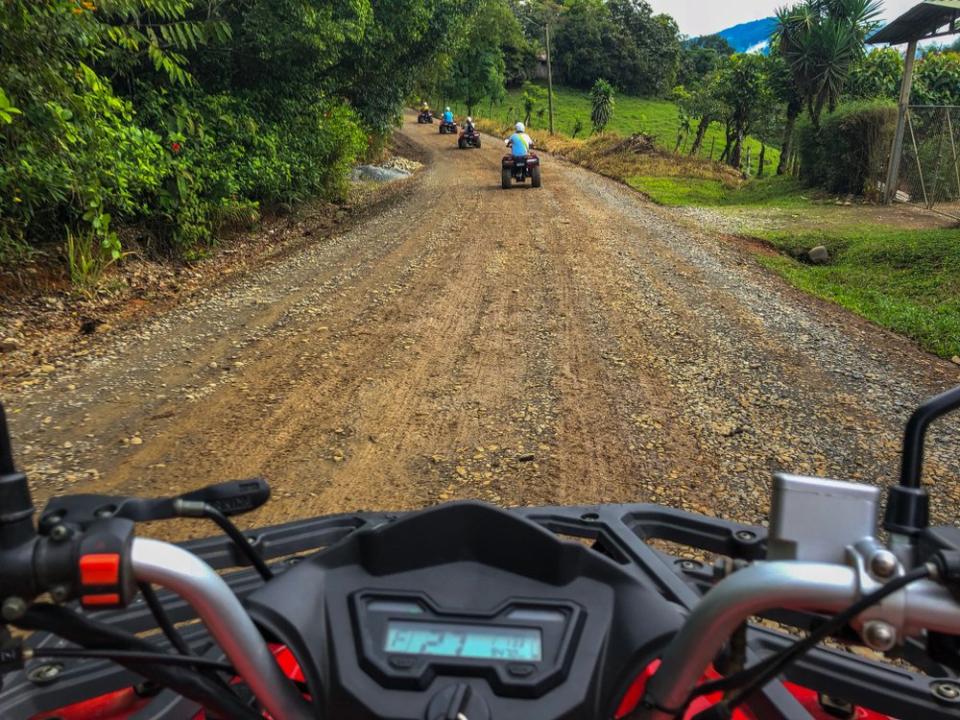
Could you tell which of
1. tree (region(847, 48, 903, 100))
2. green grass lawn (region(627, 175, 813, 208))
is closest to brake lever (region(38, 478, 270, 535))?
green grass lawn (region(627, 175, 813, 208))

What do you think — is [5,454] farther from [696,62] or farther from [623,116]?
[696,62]

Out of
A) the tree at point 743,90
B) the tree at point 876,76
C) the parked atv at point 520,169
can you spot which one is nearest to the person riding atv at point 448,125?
the tree at point 743,90

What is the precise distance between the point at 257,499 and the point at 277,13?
11.7 meters

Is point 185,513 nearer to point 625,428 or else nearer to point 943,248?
point 625,428

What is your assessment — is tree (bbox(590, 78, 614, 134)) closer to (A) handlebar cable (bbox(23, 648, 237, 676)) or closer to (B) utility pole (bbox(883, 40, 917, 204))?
(B) utility pole (bbox(883, 40, 917, 204))

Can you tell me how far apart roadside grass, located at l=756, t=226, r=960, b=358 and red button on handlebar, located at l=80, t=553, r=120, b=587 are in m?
7.30

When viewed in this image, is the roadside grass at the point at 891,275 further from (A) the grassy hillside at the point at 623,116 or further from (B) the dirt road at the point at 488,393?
(A) the grassy hillside at the point at 623,116

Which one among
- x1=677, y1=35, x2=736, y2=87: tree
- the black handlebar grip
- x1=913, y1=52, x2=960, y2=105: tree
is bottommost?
the black handlebar grip

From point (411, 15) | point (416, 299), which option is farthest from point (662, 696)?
point (411, 15)

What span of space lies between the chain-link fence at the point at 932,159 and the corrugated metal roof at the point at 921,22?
139 centimetres

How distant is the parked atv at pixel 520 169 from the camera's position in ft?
57.5

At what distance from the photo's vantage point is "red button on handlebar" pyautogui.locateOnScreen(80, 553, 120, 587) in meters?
0.93

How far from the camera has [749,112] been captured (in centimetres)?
3209

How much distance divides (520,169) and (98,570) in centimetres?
1750
